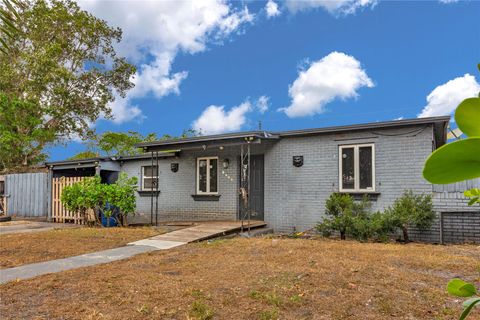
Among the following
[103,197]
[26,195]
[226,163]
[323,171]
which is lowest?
[26,195]

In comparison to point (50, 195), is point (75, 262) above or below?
below

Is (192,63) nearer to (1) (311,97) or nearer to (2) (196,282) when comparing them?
(1) (311,97)

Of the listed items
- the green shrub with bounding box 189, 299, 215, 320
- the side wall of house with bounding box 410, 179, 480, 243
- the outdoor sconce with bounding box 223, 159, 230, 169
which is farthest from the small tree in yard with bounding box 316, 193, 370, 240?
the green shrub with bounding box 189, 299, 215, 320

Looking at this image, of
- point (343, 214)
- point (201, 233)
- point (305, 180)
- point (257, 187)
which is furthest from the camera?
point (257, 187)

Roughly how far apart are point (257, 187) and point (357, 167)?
340cm

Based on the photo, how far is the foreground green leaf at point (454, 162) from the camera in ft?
1.36

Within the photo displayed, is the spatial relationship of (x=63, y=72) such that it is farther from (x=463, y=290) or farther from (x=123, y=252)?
(x=463, y=290)

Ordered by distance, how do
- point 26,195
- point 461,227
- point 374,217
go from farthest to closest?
point 26,195 → point 374,217 → point 461,227

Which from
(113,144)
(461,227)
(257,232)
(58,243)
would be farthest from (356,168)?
(113,144)

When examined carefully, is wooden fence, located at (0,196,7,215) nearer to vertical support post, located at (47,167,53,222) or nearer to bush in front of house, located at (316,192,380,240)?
vertical support post, located at (47,167,53,222)

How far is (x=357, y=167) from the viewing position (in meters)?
9.97

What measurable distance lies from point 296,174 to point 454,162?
10.6m

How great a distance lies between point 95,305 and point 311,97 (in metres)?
13.0

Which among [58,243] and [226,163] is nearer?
[58,243]
